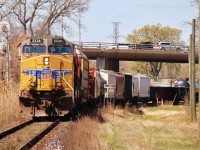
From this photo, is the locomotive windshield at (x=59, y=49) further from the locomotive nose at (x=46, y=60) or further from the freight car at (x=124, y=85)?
the freight car at (x=124, y=85)

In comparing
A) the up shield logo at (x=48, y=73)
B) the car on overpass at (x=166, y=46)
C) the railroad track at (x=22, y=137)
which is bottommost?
the railroad track at (x=22, y=137)

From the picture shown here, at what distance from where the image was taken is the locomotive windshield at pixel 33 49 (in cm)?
2234

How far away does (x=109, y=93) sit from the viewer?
1444 inches

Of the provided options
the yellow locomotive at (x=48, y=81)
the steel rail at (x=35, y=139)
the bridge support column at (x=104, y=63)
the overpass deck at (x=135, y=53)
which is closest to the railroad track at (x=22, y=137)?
the steel rail at (x=35, y=139)

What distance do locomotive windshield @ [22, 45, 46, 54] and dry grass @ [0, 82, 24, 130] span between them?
130 inches

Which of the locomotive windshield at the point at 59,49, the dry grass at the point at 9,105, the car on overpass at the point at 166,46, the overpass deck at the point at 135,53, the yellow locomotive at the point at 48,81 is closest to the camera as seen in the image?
the yellow locomotive at the point at 48,81

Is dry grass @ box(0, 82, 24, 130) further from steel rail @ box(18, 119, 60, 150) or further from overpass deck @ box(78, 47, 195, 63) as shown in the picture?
overpass deck @ box(78, 47, 195, 63)

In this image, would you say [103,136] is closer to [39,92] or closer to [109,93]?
[39,92]

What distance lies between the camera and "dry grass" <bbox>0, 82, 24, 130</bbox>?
21969 millimetres

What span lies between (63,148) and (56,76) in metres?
9.23

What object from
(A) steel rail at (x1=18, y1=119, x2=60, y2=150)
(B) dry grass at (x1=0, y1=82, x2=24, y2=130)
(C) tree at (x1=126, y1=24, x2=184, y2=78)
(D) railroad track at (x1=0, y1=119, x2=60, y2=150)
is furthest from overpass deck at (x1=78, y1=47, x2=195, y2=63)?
(C) tree at (x1=126, y1=24, x2=184, y2=78)

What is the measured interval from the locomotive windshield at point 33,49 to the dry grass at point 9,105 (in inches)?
130

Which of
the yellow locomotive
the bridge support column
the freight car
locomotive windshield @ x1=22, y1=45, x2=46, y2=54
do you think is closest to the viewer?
the yellow locomotive

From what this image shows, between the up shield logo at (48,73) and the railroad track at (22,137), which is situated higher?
the up shield logo at (48,73)
